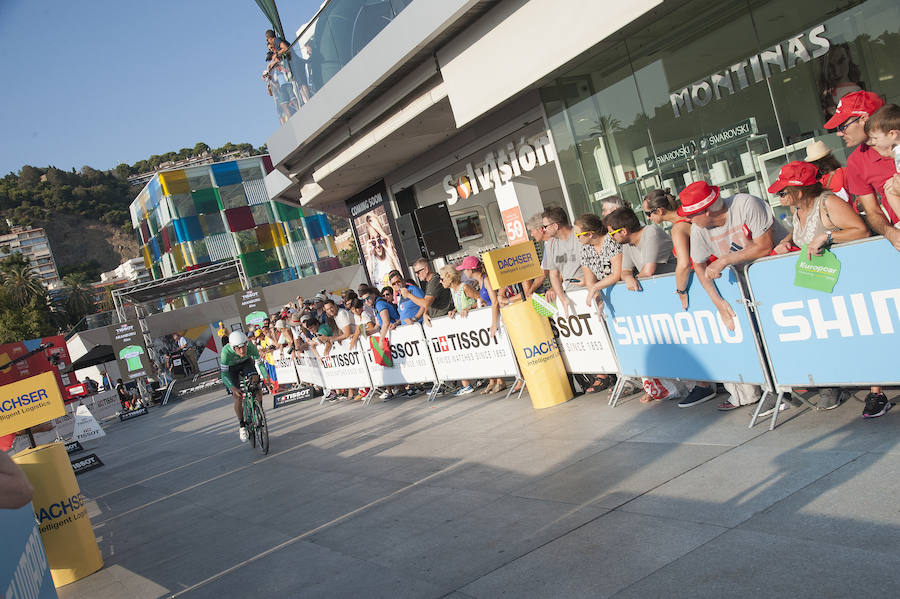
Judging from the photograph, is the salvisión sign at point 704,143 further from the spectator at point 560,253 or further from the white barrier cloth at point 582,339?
the white barrier cloth at point 582,339

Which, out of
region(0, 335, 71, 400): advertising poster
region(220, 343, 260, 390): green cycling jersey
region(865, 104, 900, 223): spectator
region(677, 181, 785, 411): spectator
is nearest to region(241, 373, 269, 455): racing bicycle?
region(220, 343, 260, 390): green cycling jersey

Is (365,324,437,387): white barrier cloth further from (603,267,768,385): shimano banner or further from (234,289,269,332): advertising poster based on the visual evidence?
(234,289,269,332): advertising poster

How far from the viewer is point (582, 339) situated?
8289 mm

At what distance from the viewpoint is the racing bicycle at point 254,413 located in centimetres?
1076

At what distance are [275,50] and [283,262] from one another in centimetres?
5175

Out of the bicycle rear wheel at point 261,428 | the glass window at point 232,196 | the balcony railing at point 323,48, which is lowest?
the bicycle rear wheel at point 261,428

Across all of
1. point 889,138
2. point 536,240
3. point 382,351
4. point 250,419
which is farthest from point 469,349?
point 889,138

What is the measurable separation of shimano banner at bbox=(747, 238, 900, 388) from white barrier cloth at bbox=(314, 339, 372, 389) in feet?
29.8

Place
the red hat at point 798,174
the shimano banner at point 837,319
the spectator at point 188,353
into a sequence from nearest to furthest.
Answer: the shimano banner at point 837,319
the red hat at point 798,174
the spectator at point 188,353

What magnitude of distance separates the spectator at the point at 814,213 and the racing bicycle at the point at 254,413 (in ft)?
25.8

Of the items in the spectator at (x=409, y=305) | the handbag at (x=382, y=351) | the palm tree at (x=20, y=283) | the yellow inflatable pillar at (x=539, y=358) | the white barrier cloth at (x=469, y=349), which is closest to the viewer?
the yellow inflatable pillar at (x=539, y=358)

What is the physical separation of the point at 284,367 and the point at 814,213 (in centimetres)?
1731

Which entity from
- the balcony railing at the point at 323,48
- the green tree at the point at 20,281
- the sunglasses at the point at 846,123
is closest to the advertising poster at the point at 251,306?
the balcony railing at the point at 323,48

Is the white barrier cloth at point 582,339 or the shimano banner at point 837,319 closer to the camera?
the shimano banner at point 837,319
